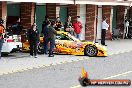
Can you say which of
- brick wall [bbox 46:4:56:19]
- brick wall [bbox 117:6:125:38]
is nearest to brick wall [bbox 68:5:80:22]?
brick wall [bbox 46:4:56:19]

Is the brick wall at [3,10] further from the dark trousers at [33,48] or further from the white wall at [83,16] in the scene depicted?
the white wall at [83,16]

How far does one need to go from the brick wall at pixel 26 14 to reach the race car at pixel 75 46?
14.7ft

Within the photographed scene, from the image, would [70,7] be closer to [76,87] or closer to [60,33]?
[60,33]

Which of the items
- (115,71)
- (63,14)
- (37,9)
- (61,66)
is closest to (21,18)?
(37,9)

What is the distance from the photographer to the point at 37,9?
1041 inches

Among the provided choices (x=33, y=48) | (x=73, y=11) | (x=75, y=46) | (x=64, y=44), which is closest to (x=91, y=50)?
(x=75, y=46)

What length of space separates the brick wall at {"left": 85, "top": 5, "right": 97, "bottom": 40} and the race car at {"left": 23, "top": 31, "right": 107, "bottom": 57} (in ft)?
35.0

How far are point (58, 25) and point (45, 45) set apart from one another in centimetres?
320

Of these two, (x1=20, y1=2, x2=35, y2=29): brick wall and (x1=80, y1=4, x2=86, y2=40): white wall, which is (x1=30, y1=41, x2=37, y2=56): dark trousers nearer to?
(x1=20, y1=2, x2=35, y2=29): brick wall

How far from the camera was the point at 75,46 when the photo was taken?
20016 mm

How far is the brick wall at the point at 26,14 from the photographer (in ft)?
81.0

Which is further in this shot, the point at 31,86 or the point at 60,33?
the point at 60,33

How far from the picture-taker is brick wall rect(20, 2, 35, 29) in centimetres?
2470

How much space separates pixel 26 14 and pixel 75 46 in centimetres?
589
